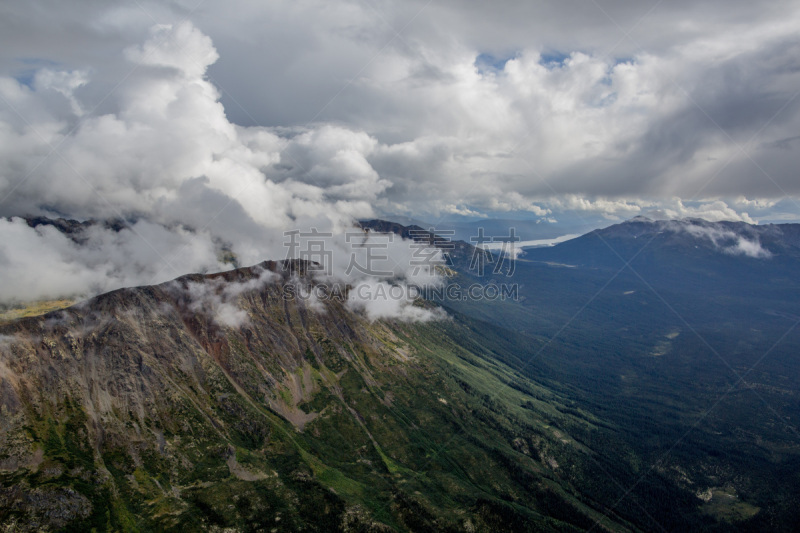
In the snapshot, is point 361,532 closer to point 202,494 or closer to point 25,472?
point 202,494

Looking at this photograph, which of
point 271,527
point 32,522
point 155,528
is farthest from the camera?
point 271,527

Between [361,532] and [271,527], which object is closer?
[271,527]

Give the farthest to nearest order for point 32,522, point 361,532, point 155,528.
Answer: point 361,532 < point 155,528 < point 32,522

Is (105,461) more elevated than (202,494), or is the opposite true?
(105,461)

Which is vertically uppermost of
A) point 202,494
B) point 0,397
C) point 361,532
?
point 0,397

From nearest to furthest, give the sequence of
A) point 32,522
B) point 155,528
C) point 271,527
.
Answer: point 32,522, point 155,528, point 271,527

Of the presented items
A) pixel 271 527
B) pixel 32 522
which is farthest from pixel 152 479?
pixel 271 527

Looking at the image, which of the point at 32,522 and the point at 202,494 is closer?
the point at 32,522

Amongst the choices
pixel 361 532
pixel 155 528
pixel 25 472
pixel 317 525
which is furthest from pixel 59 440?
pixel 361 532

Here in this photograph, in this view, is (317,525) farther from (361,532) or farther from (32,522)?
(32,522)
